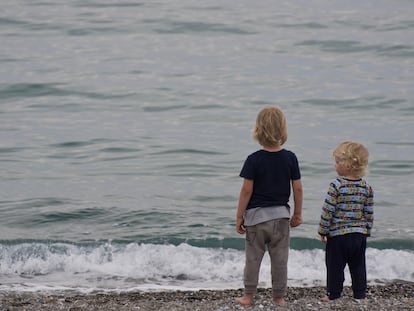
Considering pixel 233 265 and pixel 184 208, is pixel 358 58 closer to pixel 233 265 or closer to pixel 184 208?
pixel 184 208

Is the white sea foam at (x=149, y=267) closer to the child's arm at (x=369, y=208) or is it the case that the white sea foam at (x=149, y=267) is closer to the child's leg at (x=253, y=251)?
the child's leg at (x=253, y=251)

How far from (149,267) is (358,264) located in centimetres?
294

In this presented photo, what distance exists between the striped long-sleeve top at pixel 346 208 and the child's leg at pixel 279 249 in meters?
0.26

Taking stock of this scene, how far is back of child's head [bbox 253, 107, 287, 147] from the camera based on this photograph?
5484 millimetres

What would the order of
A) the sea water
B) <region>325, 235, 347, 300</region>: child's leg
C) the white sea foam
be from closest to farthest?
<region>325, 235, 347, 300</region>: child's leg
the white sea foam
the sea water

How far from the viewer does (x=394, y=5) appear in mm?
28094

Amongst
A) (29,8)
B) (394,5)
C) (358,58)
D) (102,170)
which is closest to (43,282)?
(102,170)

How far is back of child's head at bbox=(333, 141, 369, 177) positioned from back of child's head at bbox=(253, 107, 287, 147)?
1.37ft

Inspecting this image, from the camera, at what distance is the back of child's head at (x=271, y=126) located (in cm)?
548

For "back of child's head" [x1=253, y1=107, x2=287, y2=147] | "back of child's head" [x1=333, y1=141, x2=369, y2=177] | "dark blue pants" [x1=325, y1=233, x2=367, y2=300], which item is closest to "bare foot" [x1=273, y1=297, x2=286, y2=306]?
"dark blue pants" [x1=325, y1=233, x2=367, y2=300]

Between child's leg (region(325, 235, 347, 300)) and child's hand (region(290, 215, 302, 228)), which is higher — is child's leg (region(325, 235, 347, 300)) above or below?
below

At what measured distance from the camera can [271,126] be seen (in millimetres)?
5484

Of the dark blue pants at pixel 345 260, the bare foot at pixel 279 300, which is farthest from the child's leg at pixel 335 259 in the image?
the bare foot at pixel 279 300

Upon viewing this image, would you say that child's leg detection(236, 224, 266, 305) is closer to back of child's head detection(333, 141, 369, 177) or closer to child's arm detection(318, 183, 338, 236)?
child's arm detection(318, 183, 338, 236)
